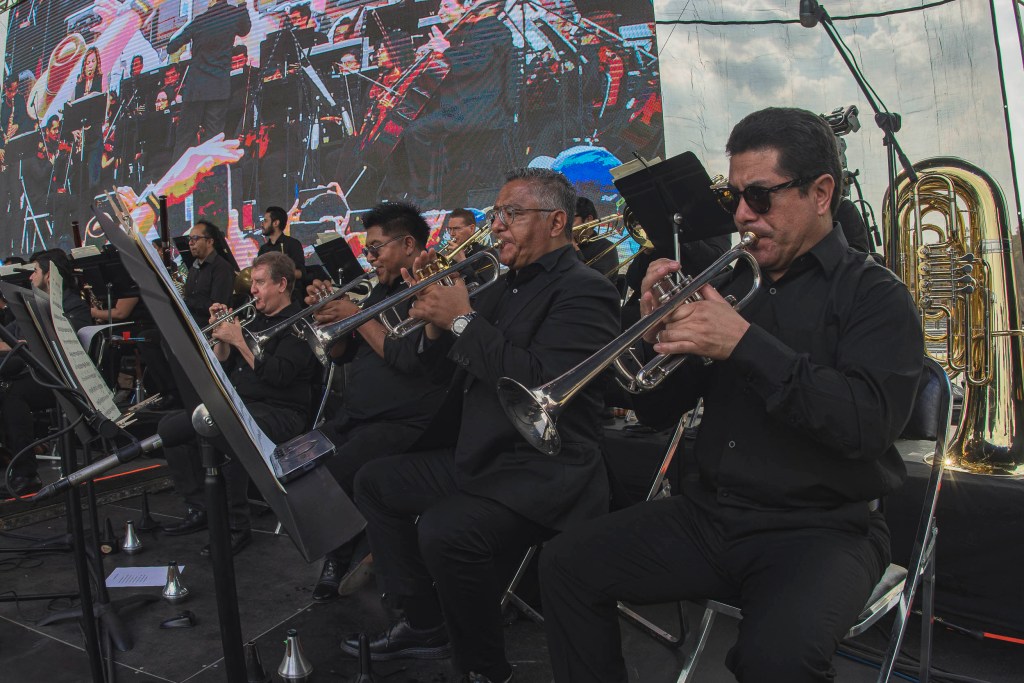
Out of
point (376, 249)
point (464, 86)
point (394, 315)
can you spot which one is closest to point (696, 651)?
point (394, 315)

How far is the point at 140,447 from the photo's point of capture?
181cm

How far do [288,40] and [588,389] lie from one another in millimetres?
10915

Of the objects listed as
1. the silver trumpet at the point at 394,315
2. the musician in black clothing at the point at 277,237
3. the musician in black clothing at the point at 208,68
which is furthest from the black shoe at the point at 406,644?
the musician in black clothing at the point at 208,68

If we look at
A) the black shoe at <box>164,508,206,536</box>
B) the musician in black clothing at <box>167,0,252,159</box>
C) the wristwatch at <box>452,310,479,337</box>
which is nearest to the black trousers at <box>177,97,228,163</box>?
the musician in black clothing at <box>167,0,252,159</box>

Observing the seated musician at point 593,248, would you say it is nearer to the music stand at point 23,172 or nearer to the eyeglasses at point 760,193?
the eyeglasses at point 760,193

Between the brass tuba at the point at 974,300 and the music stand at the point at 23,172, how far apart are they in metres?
17.1

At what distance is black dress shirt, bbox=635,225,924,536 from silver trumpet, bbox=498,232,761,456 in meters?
Result: 0.16

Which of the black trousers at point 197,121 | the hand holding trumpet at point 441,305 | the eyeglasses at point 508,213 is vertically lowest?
the hand holding trumpet at point 441,305

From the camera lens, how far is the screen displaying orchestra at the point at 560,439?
1633mm

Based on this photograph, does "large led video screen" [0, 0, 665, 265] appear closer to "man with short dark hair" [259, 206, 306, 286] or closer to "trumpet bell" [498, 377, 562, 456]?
"man with short dark hair" [259, 206, 306, 286]

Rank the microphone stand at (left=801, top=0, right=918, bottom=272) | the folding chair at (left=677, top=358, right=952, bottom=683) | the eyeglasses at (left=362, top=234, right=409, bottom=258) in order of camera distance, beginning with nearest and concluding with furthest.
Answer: the folding chair at (left=677, top=358, right=952, bottom=683), the microphone stand at (left=801, top=0, right=918, bottom=272), the eyeglasses at (left=362, top=234, right=409, bottom=258)

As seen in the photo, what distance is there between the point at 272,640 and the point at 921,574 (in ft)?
8.01

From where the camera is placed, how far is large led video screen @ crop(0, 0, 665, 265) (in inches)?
323

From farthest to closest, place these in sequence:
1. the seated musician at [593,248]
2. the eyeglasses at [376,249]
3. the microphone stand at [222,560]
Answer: the seated musician at [593,248] → the eyeglasses at [376,249] → the microphone stand at [222,560]
